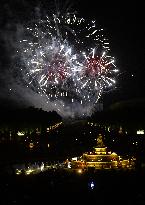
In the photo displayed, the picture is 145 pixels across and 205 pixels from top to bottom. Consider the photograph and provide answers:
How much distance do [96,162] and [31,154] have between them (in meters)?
15.2

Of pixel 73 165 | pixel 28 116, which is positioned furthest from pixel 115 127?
pixel 73 165

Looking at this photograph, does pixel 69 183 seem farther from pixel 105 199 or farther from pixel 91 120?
pixel 91 120

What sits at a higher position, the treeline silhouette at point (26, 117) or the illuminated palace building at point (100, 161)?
the treeline silhouette at point (26, 117)

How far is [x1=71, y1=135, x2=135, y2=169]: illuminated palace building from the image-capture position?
141 feet

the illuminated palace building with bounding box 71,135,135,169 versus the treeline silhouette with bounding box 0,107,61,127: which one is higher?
the treeline silhouette with bounding box 0,107,61,127

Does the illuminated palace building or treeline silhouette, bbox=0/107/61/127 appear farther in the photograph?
treeline silhouette, bbox=0/107/61/127

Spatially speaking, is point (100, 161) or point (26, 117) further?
point (26, 117)

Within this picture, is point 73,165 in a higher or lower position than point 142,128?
lower

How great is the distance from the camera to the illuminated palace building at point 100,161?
42906mm

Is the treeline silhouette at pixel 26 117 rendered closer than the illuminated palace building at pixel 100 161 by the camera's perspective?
No

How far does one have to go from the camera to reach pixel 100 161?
46219 mm

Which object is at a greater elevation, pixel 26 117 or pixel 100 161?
pixel 26 117

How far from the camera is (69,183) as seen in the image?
A: 2573 centimetres

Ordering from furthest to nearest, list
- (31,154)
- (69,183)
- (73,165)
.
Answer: (31,154), (73,165), (69,183)
